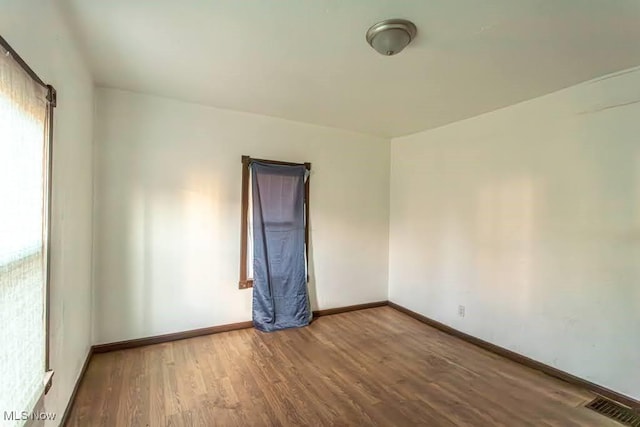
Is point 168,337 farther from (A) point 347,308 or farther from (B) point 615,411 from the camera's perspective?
(B) point 615,411

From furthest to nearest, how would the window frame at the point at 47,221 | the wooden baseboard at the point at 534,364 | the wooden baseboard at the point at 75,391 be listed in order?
the wooden baseboard at the point at 534,364
the wooden baseboard at the point at 75,391
the window frame at the point at 47,221

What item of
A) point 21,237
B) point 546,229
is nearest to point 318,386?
point 21,237

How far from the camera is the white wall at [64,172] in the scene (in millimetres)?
1320

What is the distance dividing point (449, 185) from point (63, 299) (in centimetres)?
357

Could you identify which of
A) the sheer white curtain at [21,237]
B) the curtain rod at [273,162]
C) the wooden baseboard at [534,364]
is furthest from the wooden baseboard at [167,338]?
the wooden baseboard at [534,364]

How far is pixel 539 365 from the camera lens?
262cm

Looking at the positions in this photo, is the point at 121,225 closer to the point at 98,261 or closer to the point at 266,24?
the point at 98,261

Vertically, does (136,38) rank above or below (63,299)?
above

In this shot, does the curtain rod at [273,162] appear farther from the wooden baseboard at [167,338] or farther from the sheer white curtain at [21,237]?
the sheer white curtain at [21,237]

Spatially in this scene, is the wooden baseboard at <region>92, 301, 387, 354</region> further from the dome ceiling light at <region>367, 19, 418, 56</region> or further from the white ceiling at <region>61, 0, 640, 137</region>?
the dome ceiling light at <region>367, 19, 418, 56</region>

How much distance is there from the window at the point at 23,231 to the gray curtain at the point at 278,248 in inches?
76.6

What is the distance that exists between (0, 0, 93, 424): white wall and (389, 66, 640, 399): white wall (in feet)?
11.3

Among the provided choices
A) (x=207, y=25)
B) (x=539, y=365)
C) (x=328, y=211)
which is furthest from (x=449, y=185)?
(x=207, y=25)

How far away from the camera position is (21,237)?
1.24 m
